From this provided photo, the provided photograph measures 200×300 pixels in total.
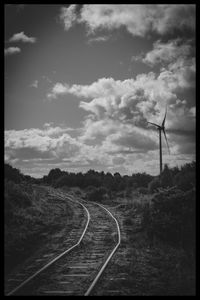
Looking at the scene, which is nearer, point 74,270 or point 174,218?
point 74,270

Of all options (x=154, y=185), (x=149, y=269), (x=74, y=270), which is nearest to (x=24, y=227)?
(x=74, y=270)

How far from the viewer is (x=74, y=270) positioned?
1068cm

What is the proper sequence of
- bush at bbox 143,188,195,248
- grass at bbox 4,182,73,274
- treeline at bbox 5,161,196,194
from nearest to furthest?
grass at bbox 4,182,73,274
bush at bbox 143,188,195,248
treeline at bbox 5,161,196,194

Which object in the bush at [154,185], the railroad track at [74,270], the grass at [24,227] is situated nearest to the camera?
the railroad track at [74,270]

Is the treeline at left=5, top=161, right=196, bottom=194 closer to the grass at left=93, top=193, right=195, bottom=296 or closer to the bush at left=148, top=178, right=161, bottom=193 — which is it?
the bush at left=148, top=178, right=161, bottom=193

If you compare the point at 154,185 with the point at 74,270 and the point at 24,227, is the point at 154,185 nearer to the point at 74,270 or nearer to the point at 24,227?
the point at 24,227

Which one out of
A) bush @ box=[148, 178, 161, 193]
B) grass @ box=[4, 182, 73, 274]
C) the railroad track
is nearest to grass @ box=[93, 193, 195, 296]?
the railroad track

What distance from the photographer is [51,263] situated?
11.2m

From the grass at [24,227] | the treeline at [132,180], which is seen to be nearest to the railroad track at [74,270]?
the grass at [24,227]

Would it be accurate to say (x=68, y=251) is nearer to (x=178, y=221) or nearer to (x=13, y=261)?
(x=13, y=261)

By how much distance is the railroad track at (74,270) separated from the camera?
8.93m

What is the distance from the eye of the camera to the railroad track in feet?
29.3

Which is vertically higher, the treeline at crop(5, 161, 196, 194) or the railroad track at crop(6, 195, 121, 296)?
the treeline at crop(5, 161, 196, 194)

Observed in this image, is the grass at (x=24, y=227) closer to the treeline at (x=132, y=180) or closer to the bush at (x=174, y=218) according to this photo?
the treeline at (x=132, y=180)
